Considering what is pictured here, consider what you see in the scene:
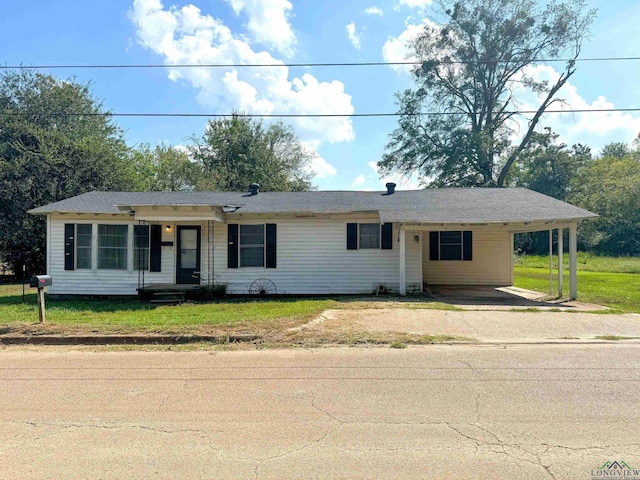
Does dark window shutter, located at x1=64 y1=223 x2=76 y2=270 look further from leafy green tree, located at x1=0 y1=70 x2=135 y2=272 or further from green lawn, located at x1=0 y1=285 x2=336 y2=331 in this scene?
leafy green tree, located at x1=0 y1=70 x2=135 y2=272

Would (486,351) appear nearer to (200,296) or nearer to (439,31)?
(200,296)

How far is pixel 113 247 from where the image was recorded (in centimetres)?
1291

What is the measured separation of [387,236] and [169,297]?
7.04 metres

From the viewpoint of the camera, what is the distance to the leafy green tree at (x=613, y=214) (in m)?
37.2

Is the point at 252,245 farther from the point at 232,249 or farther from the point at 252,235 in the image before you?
the point at 232,249

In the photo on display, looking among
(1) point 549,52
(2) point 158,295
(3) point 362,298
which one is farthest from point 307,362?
(1) point 549,52

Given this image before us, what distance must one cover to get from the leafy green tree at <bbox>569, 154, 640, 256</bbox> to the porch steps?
37.1m

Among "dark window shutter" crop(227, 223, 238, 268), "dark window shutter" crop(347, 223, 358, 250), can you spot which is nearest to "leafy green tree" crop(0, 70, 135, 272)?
"dark window shutter" crop(227, 223, 238, 268)

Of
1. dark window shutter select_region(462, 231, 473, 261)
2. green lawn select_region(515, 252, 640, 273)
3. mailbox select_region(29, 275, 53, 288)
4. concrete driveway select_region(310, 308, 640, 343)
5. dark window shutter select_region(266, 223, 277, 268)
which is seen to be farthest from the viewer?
green lawn select_region(515, 252, 640, 273)

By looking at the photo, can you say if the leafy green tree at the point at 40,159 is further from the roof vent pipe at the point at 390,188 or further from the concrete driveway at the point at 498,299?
the concrete driveway at the point at 498,299

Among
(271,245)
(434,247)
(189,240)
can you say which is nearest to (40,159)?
(189,240)

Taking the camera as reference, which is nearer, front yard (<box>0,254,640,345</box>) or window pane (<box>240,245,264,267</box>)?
front yard (<box>0,254,640,345</box>)

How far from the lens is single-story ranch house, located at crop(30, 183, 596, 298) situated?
1269 centimetres

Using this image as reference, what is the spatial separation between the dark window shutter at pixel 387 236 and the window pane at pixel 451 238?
3.86 metres
